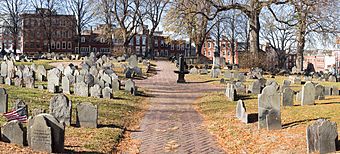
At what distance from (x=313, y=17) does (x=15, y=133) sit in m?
29.9

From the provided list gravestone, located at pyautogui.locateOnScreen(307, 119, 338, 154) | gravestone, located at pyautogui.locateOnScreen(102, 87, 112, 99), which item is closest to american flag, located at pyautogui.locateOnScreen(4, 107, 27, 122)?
gravestone, located at pyautogui.locateOnScreen(102, 87, 112, 99)

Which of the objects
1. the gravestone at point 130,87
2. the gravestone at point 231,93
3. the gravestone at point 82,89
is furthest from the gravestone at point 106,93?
the gravestone at point 231,93

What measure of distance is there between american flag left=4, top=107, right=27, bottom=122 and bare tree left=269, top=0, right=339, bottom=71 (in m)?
25.1

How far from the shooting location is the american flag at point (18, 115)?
11.1 meters

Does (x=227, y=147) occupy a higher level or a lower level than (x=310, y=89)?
lower

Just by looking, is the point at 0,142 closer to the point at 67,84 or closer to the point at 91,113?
the point at 91,113

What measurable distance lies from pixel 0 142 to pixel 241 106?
294 inches

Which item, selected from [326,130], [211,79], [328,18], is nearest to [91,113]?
[326,130]

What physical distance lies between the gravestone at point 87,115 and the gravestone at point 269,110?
453cm

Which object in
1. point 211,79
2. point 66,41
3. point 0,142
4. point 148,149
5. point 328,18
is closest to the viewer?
point 0,142

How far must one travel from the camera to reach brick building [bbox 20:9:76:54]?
65.2 m

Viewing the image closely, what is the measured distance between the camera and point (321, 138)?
29.2 ft

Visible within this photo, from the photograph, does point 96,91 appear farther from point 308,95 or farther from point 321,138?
point 321,138

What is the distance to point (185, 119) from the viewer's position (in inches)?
570
